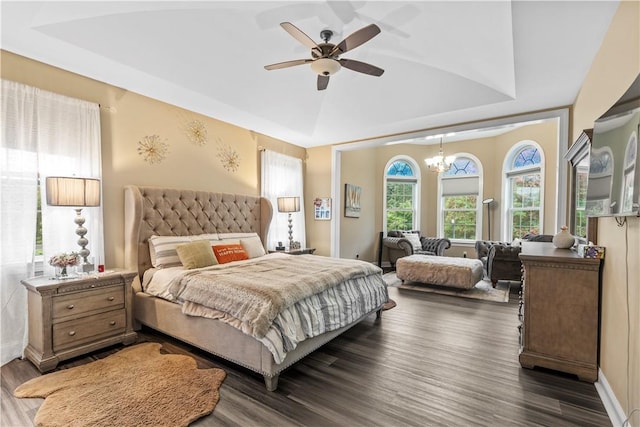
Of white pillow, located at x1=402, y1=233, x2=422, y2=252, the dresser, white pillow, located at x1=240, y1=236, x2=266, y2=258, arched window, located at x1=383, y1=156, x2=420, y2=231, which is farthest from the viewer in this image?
arched window, located at x1=383, y1=156, x2=420, y2=231

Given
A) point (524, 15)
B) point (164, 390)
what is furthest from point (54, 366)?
point (524, 15)

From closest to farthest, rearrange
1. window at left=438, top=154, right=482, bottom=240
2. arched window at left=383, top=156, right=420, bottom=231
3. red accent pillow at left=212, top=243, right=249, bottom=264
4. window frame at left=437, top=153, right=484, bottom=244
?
red accent pillow at left=212, top=243, right=249, bottom=264 < window frame at left=437, top=153, right=484, bottom=244 < window at left=438, top=154, right=482, bottom=240 < arched window at left=383, top=156, right=420, bottom=231

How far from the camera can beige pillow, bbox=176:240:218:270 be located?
325 centimetres

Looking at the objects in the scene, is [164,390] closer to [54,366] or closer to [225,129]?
[54,366]

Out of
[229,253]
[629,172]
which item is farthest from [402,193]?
[629,172]

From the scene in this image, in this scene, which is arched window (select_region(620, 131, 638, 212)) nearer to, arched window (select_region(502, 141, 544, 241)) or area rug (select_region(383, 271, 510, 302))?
area rug (select_region(383, 271, 510, 302))

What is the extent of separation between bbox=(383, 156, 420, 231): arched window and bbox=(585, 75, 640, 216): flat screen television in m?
5.91

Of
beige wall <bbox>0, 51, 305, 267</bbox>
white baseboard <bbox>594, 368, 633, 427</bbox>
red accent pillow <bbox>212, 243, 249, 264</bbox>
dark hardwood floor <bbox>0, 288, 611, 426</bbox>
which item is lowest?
dark hardwood floor <bbox>0, 288, 611, 426</bbox>

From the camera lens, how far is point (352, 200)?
269 inches

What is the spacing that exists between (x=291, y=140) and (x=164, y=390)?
A: 451 centimetres

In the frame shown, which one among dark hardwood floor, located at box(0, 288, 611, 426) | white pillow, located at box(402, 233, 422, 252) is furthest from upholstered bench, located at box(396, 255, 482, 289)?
dark hardwood floor, located at box(0, 288, 611, 426)

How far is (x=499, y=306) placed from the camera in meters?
4.28

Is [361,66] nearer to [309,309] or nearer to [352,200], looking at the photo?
[309,309]

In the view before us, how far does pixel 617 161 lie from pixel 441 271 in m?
3.68
